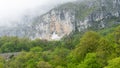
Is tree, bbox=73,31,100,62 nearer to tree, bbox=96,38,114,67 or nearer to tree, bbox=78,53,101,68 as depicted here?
tree, bbox=78,53,101,68

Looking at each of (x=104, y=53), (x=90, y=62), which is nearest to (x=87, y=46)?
(x=90, y=62)

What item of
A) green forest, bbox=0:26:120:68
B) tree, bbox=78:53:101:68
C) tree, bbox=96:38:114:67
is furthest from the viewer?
tree, bbox=78:53:101:68

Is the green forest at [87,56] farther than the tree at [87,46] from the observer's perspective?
No

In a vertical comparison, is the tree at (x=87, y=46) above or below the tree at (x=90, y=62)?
above

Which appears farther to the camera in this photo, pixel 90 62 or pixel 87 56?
pixel 87 56

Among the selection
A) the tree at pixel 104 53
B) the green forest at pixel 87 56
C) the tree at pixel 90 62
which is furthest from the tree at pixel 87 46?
the tree at pixel 104 53

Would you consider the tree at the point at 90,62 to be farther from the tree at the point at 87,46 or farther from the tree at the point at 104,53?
the tree at the point at 87,46

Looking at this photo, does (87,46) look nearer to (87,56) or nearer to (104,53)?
(87,56)

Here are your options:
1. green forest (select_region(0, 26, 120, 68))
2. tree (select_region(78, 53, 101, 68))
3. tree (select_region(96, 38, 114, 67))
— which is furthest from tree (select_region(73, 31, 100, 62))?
tree (select_region(96, 38, 114, 67))

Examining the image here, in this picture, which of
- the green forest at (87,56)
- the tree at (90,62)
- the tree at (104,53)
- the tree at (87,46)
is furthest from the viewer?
the tree at (87,46)

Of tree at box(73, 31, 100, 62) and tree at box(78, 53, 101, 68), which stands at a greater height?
tree at box(73, 31, 100, 62)

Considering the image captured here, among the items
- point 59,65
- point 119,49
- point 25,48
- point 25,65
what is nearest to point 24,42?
point 25,48

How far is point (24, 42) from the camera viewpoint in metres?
151

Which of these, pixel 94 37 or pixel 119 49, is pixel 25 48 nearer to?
pixel 94 37
